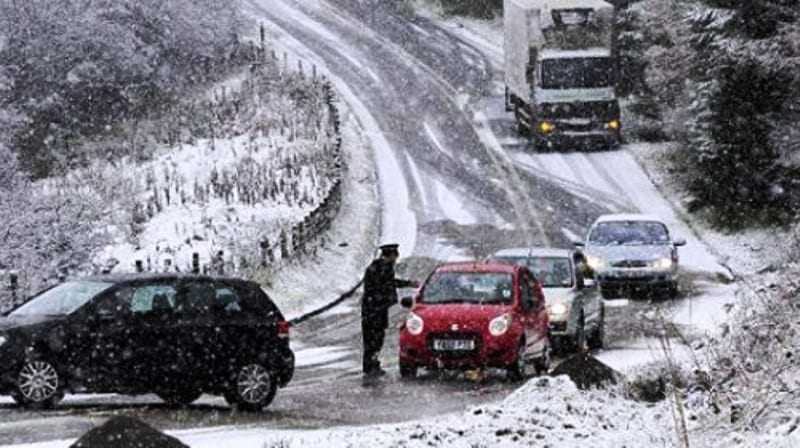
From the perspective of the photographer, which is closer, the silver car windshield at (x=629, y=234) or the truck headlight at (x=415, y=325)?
the truck headlight at (x=415, y=325)

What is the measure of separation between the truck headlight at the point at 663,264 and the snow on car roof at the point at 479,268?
36.4 ft

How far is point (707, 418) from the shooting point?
1434 centimetres

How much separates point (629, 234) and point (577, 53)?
15.4 m

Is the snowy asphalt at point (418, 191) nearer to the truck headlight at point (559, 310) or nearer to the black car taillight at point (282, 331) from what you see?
the black car taillight at point (282, 331)

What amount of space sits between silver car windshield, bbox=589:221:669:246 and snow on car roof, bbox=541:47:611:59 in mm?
14684

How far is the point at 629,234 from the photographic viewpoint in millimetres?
36188

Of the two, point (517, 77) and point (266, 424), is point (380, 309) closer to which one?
point (266, 424)

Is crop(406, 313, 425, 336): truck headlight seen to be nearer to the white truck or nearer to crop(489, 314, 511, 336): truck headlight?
crop(489, 314, 511, 336): truck headlight

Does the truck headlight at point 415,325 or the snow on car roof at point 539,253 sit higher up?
the truck headlight at point 415,325

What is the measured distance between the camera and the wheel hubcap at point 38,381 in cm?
1864

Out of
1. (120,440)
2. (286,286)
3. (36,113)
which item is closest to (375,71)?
(36,113)

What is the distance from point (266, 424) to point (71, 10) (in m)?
44.5

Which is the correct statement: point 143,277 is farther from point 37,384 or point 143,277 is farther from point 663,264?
point 663,264

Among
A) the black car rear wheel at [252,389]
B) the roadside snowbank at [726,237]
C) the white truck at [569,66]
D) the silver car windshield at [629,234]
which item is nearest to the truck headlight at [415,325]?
the black car rear wheel at [252,389]
